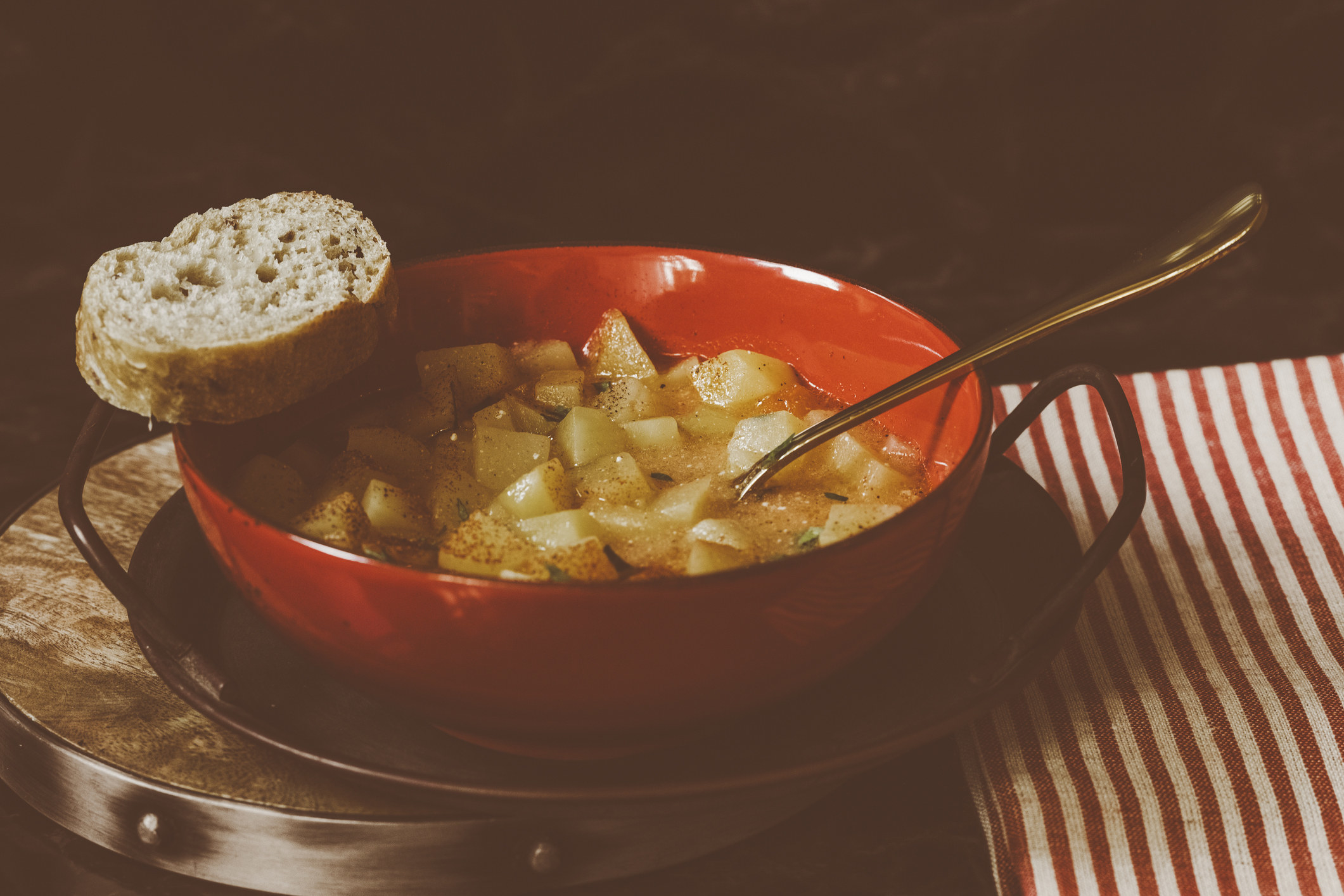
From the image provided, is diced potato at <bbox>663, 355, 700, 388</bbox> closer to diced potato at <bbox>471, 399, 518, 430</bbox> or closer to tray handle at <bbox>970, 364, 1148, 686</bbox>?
diced potato at <bbox>471, 399, 518, 430</bbox>

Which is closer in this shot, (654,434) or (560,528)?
(560,528)

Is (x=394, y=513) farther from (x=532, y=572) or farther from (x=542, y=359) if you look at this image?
(x=542, y=359)

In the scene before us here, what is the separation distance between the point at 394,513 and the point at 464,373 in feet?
1.10

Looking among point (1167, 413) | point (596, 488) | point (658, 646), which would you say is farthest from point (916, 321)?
point (1167, 413)

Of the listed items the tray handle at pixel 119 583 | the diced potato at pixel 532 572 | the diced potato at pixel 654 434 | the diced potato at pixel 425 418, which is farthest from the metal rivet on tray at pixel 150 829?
the diced potato at pixel 654 434

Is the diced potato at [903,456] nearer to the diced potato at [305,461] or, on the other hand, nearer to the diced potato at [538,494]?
the diced potato at [538,494]

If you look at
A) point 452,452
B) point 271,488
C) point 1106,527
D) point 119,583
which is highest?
point 1106,527

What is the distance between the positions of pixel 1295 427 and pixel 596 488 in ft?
3.85

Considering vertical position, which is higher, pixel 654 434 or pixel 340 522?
pixel 654 434

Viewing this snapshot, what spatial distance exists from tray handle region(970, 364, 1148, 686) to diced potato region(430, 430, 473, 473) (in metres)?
0.63

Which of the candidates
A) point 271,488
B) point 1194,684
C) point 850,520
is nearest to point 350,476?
point 271,488

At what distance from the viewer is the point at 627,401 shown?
1410mm

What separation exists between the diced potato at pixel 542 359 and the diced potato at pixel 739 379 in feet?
0.59

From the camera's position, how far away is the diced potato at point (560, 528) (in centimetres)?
107
